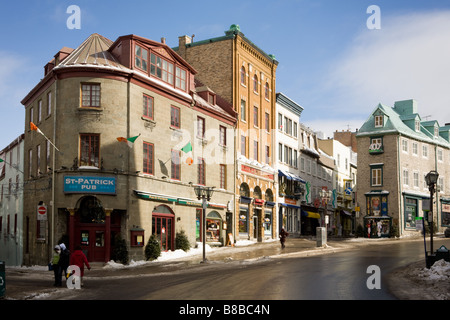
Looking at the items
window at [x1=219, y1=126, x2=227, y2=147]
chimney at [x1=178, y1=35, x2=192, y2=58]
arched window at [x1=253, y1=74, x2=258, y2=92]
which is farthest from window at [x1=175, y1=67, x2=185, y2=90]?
arched window at [x1=253, y1=74, x2=258, y2=92]

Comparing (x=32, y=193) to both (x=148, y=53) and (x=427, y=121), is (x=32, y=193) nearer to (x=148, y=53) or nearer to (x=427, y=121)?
(x=148, y=53)

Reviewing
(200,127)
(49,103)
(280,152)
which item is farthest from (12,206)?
(280,152)

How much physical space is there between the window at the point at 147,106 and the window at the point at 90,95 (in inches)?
123

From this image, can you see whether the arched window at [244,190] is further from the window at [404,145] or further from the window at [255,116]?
the window at [404,145]

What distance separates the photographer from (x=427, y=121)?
194ft

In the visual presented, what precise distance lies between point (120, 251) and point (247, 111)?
19.3m

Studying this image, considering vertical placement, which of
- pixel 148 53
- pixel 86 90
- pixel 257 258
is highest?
pixel 148 53

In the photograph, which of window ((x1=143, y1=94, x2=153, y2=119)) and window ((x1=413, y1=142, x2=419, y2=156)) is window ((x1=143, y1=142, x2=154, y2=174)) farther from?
window ((x1=413, y1=142, x2=419, y2=156))

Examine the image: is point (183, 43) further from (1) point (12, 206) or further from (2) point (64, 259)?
(2) point (64, 259)

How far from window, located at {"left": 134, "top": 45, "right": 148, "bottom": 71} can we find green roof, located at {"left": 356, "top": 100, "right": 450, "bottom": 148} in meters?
29.6

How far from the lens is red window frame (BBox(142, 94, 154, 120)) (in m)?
31.5
